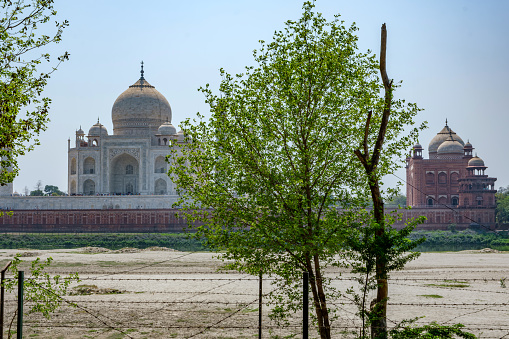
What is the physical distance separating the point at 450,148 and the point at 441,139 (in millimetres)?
3542

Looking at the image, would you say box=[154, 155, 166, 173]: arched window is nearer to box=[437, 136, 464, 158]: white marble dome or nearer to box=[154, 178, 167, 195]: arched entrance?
box=[154, 178, 167, 195]: arched entrance

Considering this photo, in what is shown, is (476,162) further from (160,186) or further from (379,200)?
(379,200)

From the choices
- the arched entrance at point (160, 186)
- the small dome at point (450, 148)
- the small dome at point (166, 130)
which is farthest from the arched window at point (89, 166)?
the small dome at point (450, 148)

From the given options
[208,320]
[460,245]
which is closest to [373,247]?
[208,320]

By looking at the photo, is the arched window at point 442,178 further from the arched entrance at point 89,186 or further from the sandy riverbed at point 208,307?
the sandy riverbed at point 208,307

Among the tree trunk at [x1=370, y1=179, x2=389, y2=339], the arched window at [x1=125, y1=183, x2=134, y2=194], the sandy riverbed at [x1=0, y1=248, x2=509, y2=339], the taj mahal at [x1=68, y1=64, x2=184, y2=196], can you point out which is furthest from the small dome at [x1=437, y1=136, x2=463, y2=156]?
the tree trunk at [x1=370, y1=179, x2=389, y2=339]

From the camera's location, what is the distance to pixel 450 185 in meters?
56.2

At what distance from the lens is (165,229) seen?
48625mm

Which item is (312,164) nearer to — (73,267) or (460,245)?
(73,267)

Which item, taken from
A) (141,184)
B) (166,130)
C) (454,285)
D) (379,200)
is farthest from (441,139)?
(379,200)

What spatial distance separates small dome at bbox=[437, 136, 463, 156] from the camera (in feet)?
187

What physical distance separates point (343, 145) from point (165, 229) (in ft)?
135

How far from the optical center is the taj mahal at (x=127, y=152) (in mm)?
58156

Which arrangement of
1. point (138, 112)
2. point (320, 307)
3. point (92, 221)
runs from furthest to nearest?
point (138, 112) < point (92, 221) < point (320, 307)
